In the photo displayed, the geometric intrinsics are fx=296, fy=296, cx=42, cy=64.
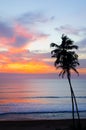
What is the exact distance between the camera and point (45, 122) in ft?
150

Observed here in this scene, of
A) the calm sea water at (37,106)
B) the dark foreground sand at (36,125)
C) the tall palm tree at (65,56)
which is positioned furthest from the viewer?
the calm sea water at (37,106)

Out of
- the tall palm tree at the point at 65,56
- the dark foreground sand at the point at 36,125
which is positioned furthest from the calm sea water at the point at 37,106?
the tall palm tree at the point at 65,56

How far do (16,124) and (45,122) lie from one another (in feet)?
14.9

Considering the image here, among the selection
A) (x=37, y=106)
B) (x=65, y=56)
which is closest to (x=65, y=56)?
(x=65, y=56)

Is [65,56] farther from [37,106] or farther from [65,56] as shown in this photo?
[37,106]

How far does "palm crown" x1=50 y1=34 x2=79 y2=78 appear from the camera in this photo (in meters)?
31.1

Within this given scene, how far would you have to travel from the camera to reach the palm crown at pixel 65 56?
1226 inches

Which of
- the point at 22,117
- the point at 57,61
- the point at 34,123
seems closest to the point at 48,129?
the point at 34,123

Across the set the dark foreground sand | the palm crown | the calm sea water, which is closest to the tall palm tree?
the palm crown

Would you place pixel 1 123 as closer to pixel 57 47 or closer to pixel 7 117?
pixel 7 117

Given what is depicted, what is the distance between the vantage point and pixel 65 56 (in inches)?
1227

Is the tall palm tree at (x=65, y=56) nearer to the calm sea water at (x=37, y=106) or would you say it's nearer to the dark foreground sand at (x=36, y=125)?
the dark foreground sand at (x=36, y=125)

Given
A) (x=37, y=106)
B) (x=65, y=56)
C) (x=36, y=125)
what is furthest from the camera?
(x=37, y=106)

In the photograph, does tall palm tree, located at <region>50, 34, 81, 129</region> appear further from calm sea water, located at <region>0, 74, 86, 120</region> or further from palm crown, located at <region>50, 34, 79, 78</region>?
calm sea water, located at <region>0, 74, 86, 120</region>
